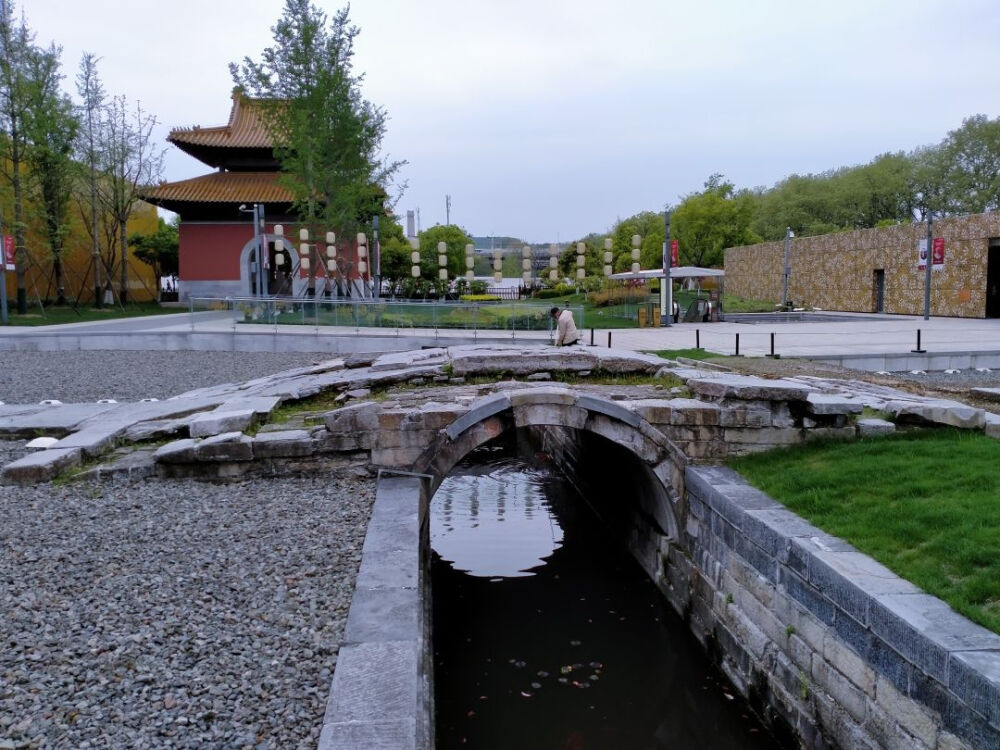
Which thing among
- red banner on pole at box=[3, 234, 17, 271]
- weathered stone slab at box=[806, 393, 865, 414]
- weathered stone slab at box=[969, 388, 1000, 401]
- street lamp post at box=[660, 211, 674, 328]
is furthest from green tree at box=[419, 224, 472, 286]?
weathered stone slab at box=[806, 393, 865, 414]

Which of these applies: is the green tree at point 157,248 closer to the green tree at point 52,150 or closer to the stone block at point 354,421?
the green tree at point 52,150

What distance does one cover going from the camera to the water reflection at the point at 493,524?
10.5m

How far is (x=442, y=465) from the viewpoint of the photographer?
859 cm

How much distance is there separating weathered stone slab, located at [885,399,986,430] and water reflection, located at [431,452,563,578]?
476 centimetres

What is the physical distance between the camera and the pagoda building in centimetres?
3703

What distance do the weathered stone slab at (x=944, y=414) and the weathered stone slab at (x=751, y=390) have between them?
96cm

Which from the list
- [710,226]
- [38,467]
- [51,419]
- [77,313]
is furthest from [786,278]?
[38,467]

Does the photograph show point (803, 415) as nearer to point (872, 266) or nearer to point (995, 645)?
point (995, 645)

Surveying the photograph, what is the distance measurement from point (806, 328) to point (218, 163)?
28.4 meters

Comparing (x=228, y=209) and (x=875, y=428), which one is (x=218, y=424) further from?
(x=228, y=209)

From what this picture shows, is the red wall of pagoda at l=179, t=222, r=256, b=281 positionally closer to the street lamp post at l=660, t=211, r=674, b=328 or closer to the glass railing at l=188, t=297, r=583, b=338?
the glass railing at l=188, t=297, r=583, b=338

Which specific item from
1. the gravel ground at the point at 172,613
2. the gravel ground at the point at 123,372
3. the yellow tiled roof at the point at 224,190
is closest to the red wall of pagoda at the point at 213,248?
the yellow tiled roof at the point at 224,190

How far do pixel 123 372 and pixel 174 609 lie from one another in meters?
14.2

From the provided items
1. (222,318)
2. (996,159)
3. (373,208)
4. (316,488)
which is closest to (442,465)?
(316,488)
